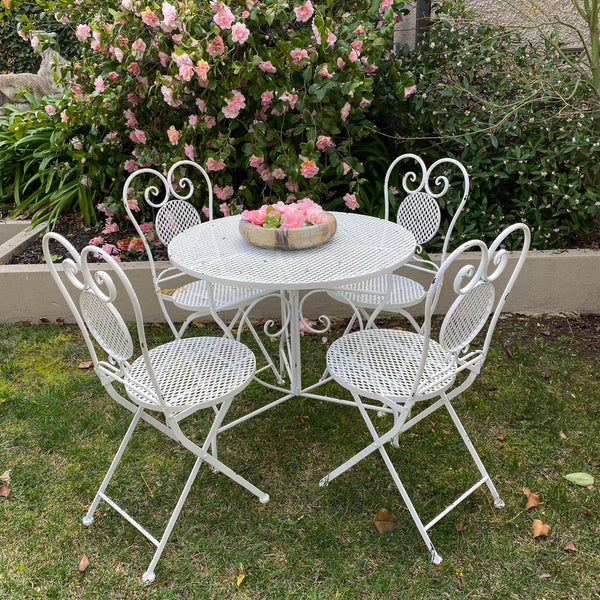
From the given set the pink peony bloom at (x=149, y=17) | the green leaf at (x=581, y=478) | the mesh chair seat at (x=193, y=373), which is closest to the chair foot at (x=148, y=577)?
the mesh chair seat at (x=193, y=373)

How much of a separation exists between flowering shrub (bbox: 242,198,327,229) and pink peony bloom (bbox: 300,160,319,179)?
3.45 feet

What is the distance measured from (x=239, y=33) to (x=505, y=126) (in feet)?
6.09

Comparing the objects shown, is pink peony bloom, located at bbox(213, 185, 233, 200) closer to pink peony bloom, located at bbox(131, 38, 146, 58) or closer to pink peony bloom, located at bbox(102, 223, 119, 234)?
pink peony bloom, located at bbox(131, 38, 146, 58)

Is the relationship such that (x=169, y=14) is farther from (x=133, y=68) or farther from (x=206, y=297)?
(x=206, y=297)

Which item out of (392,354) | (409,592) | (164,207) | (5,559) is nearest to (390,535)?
(409,592)

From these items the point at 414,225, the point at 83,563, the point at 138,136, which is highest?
the point at 138,136

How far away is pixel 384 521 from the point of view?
6.73 ft

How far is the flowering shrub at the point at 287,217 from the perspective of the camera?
219cm

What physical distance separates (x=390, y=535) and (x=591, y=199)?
2.70 metres

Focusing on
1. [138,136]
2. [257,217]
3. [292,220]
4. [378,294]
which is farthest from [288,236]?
[138,136]

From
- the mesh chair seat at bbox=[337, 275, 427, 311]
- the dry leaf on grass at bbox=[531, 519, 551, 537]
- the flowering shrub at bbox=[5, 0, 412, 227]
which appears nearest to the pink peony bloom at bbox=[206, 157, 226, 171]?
the flowering shrub at bbox=[5, 0, 412, 227]

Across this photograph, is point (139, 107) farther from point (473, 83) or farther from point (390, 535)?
point (390, 535)

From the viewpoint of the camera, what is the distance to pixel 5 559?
1939 mm

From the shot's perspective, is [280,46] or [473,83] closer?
[280,46]
